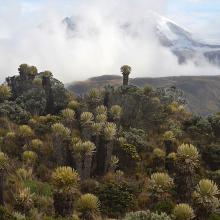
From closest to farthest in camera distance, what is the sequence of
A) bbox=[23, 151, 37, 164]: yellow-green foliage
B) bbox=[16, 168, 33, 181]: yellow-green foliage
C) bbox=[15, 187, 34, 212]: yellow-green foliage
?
bbox=[15, 187, 34, 212]: yellow-green foliage < bbox=[16, 168, 33, 181]: yellow-green foliage < bbox=[23, 151, 37, 164]: yellow-green foliage

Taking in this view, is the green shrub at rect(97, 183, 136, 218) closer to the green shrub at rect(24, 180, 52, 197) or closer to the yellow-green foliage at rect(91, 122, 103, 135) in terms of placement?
the green shrub at rect(24, 180, 52, 197)

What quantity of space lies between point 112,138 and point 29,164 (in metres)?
5.25

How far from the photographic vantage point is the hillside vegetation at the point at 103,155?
23.2m

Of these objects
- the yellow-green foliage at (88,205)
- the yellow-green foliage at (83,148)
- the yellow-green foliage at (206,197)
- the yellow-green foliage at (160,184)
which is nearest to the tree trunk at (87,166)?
the yellow-green foliage at (83,148)

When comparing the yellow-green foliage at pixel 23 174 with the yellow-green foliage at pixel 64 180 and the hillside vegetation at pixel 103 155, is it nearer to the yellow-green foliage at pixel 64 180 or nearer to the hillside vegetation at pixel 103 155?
the hillside vegetation at pixel 103 155

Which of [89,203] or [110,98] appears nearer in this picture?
[89,203]

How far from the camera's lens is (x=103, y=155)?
31.0 m

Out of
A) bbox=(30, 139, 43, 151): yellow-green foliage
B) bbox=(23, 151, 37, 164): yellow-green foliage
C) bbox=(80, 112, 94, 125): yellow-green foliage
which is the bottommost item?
bbox=(23, 151, 37, 164): yellow-green foliage

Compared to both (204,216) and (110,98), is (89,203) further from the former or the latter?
(110,98)

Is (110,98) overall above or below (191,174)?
above

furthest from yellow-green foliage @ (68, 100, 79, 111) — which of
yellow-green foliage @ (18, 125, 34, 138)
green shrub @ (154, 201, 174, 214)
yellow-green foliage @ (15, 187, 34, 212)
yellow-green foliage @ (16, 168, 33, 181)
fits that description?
yellow-green foliage @ (15, 187, 34, 212)

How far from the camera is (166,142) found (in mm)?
33938

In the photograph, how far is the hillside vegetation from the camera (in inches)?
914

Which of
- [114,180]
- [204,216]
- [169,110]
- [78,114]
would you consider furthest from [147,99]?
[204,216]
